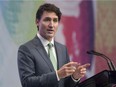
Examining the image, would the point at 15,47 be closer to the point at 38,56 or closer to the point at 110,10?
the point at 38,56

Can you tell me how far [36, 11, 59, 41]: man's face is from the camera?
1.56m

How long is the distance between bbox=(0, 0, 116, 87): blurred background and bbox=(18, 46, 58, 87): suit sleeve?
78 cm

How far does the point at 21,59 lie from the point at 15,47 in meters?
0.81

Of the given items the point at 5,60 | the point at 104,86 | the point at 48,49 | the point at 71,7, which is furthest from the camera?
the point at 71,7

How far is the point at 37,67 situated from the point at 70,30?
1155mm

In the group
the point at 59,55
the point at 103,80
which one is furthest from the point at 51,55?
the point at 103,80

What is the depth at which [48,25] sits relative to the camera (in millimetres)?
1562

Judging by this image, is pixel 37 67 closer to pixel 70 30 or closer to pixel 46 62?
pixel 46 62

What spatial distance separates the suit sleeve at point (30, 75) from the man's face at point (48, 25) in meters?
0.15

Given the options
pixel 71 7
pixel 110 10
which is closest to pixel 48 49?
pixel 71 7

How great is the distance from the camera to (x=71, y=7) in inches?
102

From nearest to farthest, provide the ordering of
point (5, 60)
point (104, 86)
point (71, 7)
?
point (104, 86)
point (5, 60)
point (71, 7)

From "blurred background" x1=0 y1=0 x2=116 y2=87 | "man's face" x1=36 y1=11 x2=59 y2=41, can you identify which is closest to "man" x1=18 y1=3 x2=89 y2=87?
"man's face" x1=36 y1=11 x2=59 y2=41

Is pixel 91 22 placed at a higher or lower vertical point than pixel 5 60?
higher
